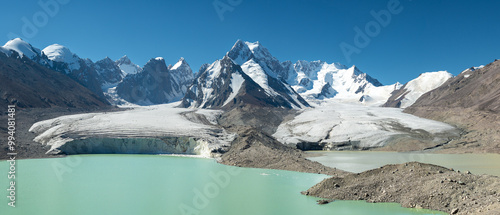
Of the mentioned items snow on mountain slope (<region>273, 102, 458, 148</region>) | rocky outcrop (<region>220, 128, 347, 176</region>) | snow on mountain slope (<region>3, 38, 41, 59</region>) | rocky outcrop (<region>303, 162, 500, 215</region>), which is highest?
snow on mountain slope (<region>3, 38, 41, 59</region>)


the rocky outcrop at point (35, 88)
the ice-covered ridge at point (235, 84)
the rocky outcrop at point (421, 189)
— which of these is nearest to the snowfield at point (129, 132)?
the rocky outcrop at point (421, 189)

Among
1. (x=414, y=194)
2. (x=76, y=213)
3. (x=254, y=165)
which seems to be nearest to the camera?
(x=76, y=213)

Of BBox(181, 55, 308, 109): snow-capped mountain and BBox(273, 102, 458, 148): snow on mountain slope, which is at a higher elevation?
BBox(181, 55, 308, 109): snow-capped mountain

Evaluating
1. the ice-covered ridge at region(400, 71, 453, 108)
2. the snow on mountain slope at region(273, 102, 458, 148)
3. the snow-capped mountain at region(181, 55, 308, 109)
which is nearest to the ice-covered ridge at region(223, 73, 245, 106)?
the snow-capped mountain at region(181, 55, 308, 109)

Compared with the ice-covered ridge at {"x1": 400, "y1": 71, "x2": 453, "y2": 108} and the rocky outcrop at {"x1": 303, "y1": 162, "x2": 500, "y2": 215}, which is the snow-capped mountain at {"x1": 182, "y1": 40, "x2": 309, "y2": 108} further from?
the rocky outcrop at {"x1": 303, "y1": 162, "x2": 500, "y2": 215}

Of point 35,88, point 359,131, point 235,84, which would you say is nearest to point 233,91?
point 235,84

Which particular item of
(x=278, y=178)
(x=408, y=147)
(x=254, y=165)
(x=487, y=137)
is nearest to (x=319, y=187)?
(x=278, y=178)

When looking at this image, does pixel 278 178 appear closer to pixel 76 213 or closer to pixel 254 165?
pixel 254 165
